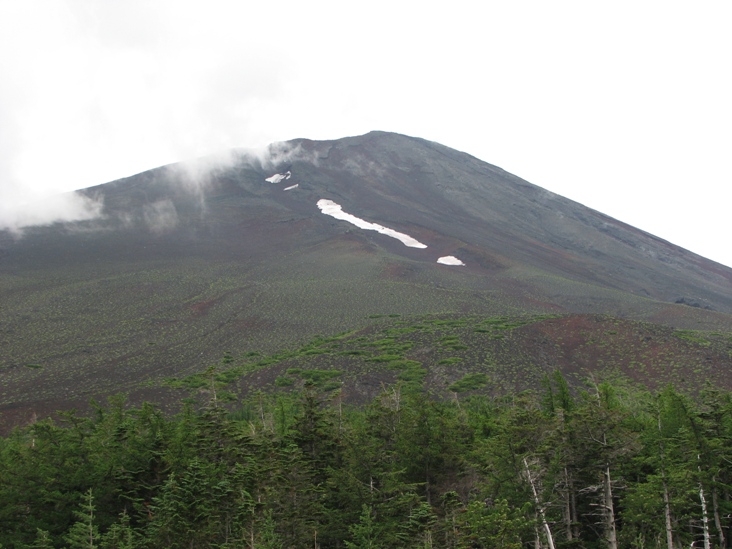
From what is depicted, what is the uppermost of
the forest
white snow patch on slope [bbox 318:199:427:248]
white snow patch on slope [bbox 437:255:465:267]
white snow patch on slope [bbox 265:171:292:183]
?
white snow patch on slope [bbox 265:171:292:183]

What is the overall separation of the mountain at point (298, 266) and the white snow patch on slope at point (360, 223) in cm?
46

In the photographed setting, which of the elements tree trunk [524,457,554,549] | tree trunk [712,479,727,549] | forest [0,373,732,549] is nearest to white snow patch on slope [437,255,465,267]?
forest [0,373,732,549]

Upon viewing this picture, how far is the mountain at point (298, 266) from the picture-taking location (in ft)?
202

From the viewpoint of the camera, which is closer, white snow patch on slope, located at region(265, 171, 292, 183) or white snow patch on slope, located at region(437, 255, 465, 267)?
white snow patch on slope, located at region(437, 255, 465, 267)

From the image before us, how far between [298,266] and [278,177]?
174ft

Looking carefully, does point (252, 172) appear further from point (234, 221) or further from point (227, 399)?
point (227, 399)

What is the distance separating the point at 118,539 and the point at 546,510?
10242 mm

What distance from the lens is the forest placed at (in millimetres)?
15137

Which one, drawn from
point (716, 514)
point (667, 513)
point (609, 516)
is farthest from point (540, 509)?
point (716, 514)

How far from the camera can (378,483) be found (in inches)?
742

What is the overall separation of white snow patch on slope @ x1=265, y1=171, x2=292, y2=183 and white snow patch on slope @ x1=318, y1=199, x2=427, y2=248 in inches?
634

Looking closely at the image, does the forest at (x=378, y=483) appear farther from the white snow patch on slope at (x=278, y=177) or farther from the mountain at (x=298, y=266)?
the white snow patch on slope at (x=278, y=177)

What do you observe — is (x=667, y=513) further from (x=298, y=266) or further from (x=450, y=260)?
(x=450, y=260)

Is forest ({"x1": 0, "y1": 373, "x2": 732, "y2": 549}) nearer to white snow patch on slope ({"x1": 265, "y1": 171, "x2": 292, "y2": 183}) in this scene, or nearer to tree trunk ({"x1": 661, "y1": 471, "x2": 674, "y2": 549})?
tree trunk ({"x1": 661, "y1": 471, "x2": 674, "y2": 549})
